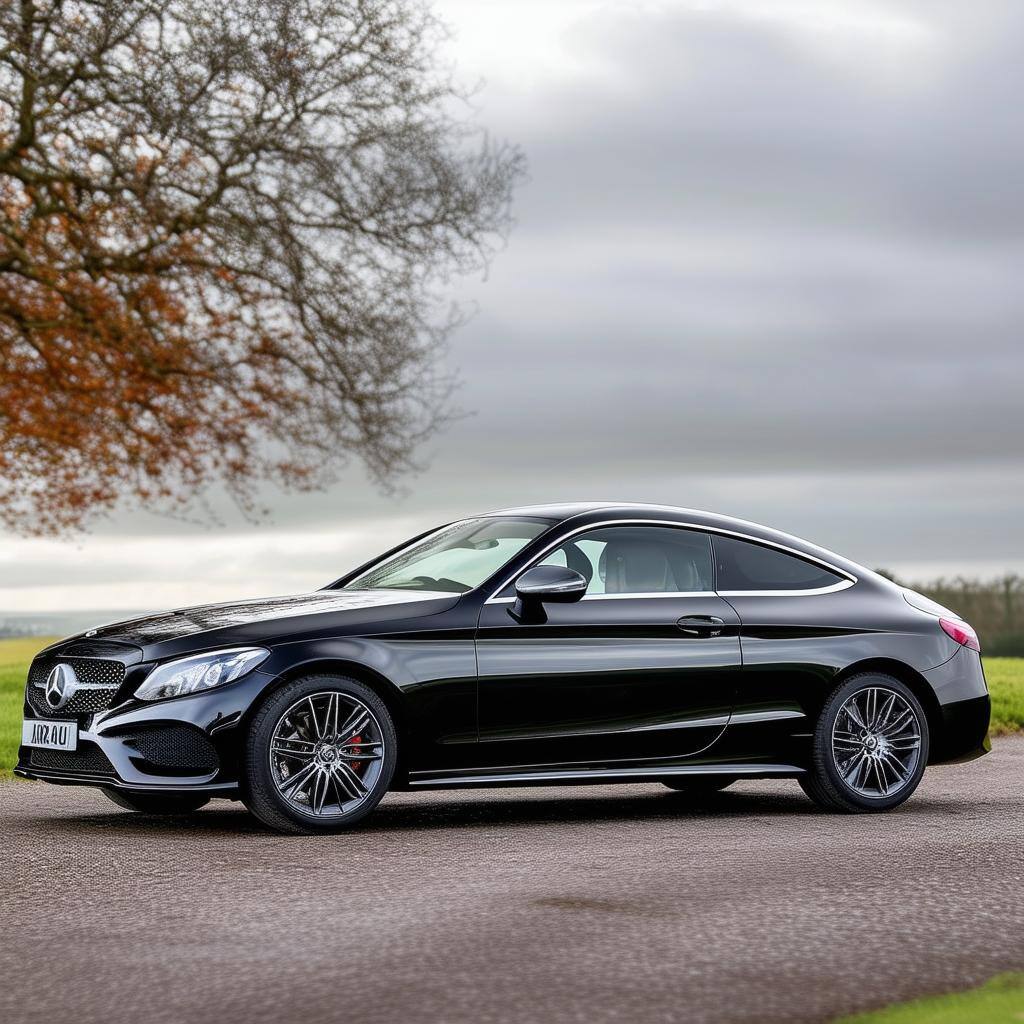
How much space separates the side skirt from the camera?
8.39 meters

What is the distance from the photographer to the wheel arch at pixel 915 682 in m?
9.47

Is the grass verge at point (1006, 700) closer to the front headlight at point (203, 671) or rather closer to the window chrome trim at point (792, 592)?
the window chrome trim at point (792, 592)

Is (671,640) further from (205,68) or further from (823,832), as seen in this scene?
(205,68)

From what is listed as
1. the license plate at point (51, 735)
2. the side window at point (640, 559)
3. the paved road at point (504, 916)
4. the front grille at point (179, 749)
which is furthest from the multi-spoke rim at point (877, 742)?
the license plate at point (51, 735)

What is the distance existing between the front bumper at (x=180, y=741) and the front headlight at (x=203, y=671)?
0.14 feet

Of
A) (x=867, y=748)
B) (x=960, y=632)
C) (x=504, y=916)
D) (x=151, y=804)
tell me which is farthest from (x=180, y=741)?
(x=960, y=632)

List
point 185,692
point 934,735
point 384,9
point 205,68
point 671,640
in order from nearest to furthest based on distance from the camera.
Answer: point 185,692
point 671,640
point 934,735
point 205,68
point 384,9

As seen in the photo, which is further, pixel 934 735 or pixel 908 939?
pixel 934 735

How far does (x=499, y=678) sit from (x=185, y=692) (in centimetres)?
162

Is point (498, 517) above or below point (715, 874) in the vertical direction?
above

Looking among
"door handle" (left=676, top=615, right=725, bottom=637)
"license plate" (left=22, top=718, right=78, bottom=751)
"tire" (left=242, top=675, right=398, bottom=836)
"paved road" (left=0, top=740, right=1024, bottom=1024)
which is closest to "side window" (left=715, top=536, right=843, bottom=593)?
"door handle" (left=676, top=615, right=725, bottom=637)

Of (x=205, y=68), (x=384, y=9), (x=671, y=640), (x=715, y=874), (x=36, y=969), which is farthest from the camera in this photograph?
(x=384, y=9)

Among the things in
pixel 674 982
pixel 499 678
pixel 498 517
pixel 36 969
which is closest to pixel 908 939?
pixel 674 982

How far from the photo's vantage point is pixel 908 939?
5387 millimetres
